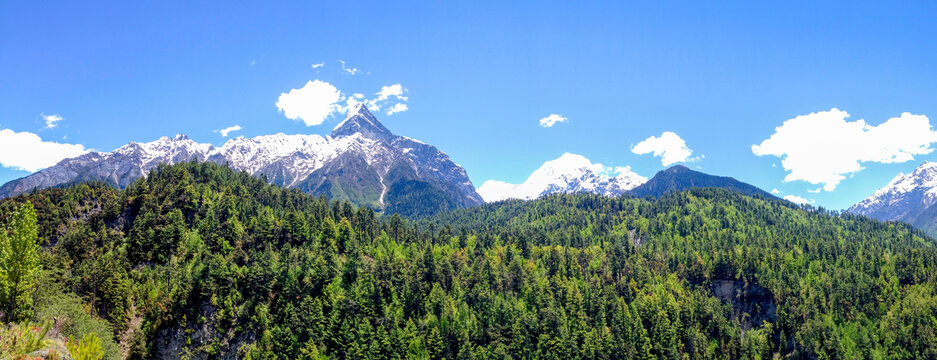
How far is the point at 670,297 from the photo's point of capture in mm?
185000

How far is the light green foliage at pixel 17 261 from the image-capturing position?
64188 millimetres

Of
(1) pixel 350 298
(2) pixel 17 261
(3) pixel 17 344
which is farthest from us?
(1) pixel 350 298

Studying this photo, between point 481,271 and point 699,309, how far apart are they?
266 feet

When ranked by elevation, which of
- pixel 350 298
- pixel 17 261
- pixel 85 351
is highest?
pixel 17 261

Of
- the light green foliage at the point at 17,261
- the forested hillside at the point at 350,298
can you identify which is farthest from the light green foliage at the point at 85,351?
the forested hillside at the point at 350,298

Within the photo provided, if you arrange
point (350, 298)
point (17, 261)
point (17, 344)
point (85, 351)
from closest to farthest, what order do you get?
point (17, 344), point (85, 351), point (17, 261), point (350, 298)

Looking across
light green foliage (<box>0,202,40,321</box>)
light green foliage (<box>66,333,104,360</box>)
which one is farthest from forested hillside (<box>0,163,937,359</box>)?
light green foliage (<box>66,333,104,360</box>)

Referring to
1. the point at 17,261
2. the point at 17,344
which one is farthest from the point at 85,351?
the point at 17,261

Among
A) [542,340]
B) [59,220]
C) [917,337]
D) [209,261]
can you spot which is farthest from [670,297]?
[59,220]

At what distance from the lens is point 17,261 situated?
214ft

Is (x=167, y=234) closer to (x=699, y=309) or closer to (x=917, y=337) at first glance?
(x=699, y=309)

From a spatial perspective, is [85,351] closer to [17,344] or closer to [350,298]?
[17,344]

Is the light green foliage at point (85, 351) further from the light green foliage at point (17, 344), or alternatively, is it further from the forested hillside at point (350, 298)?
the forested hillside at point (350, 298)

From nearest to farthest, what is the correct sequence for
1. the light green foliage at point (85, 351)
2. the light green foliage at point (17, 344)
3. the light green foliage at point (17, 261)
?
the light green foliage at point (17, 344)
the light green foliage at point (85, 351)
the light green foliage at point (17, 261)
